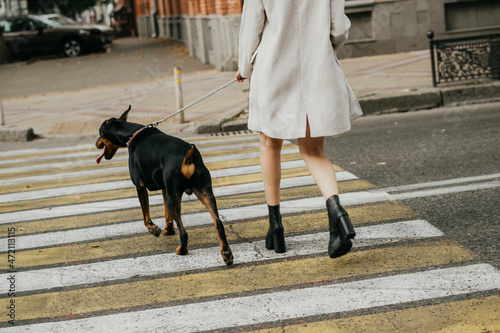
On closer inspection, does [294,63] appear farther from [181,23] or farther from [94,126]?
[181,23]

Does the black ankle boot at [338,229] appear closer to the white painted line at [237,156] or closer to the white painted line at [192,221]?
the white painted line at [192,221]

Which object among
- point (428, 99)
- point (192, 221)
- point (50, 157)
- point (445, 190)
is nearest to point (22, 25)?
point (50, 157)

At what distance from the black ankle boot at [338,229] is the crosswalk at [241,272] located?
171 millimetres

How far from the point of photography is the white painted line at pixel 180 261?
4301mm

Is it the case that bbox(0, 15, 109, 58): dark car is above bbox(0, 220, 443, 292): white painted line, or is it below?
above

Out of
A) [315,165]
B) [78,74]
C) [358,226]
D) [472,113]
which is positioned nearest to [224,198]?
[358,226]

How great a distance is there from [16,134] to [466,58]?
25.5ft

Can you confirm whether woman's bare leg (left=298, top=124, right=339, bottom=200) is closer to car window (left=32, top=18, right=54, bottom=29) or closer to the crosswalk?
the crosswalk

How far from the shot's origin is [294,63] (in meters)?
3.96

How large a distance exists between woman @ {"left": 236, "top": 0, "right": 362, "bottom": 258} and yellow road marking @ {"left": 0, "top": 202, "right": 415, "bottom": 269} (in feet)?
3.48

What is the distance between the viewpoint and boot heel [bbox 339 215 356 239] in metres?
3.84

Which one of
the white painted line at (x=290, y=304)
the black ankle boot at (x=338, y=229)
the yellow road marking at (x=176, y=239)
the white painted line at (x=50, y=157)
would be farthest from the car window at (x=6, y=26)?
the black ankle boot at (x=338, y=229)

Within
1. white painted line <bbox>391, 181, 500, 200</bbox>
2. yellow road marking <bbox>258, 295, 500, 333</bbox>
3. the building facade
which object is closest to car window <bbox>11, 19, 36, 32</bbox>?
the building facade

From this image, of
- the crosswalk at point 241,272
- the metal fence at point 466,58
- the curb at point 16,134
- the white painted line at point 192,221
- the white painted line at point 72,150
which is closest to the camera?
the crosswalk at point 241,272
